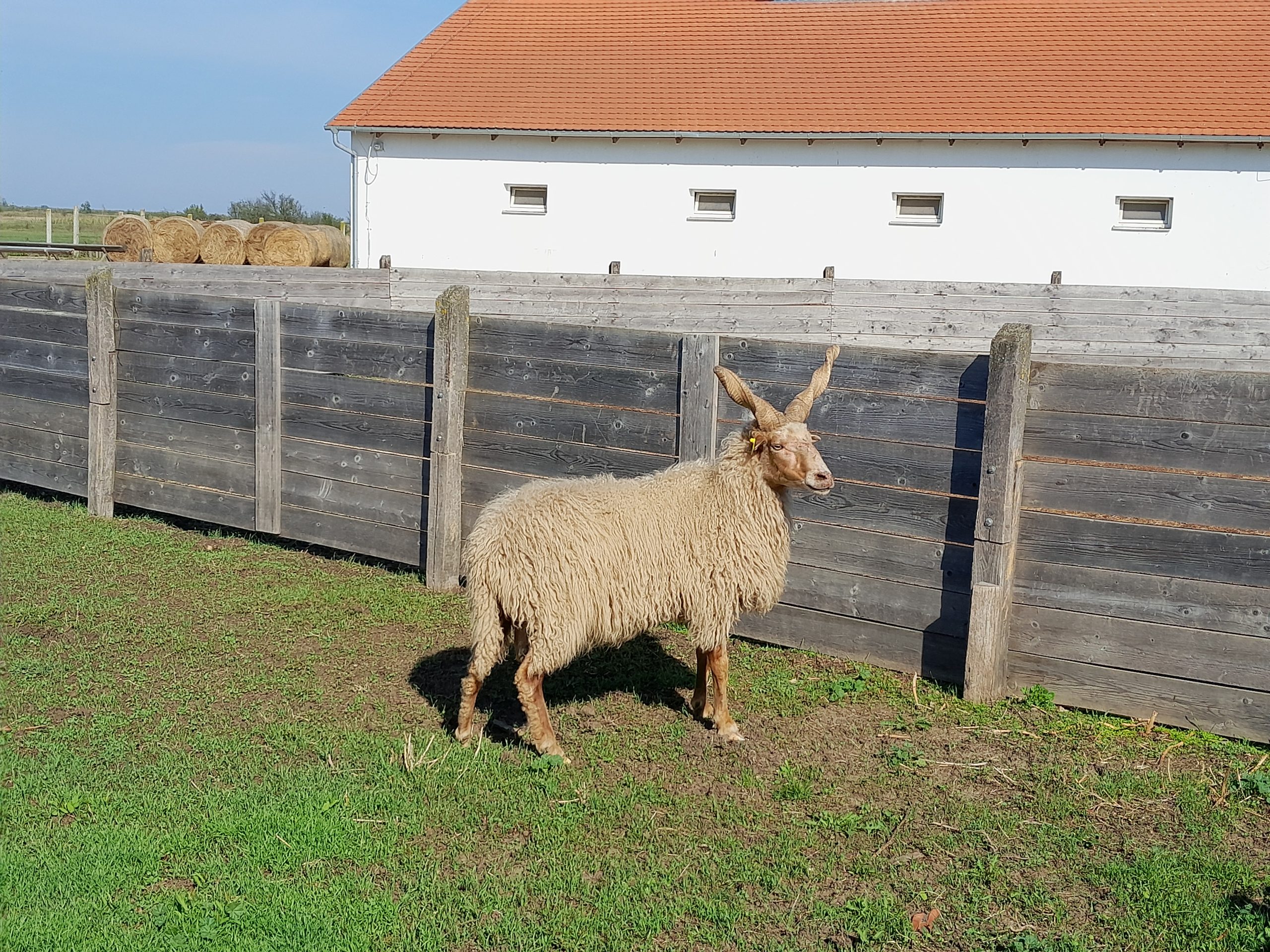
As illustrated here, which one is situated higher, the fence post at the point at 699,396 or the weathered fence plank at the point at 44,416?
the fence post at the point at 699,396

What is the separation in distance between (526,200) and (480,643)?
55.2 ft

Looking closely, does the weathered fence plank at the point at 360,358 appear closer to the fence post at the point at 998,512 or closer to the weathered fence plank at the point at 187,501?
the weathered fence plank at the point at 187,501

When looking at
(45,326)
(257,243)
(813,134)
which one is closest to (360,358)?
(45,326)

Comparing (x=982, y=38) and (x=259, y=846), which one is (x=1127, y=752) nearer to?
(x=259, y=846)

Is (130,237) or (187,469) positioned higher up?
(130,237)

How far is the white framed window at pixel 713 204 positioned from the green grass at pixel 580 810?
1415cm

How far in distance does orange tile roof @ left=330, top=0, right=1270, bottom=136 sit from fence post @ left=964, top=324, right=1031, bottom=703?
13.9 metres

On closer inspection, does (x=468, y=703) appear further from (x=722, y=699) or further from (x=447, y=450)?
(x=447, y=450)

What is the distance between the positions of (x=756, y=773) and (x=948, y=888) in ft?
3.83

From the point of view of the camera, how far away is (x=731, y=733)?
18.1ft

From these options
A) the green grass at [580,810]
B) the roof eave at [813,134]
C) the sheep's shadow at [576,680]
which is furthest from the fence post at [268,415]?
the roof eave at [813,134]

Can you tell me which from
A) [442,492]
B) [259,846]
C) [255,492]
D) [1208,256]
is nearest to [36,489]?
[255,492]

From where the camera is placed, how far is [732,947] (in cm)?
380

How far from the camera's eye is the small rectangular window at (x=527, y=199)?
20594 mm
